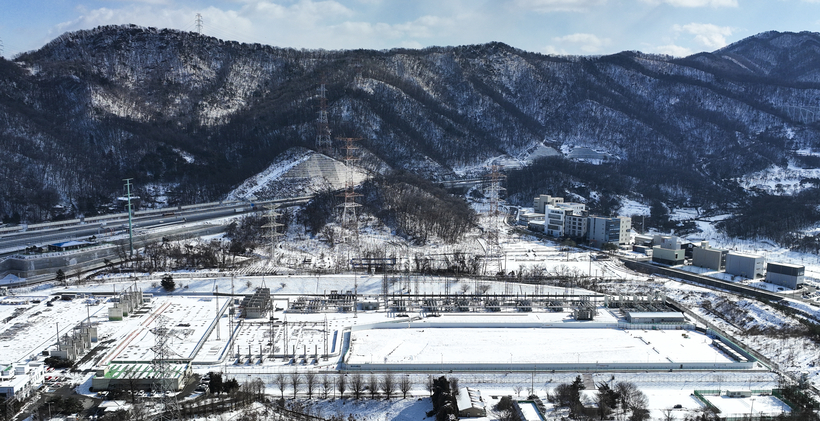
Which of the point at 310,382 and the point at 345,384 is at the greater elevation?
the point at 310,382

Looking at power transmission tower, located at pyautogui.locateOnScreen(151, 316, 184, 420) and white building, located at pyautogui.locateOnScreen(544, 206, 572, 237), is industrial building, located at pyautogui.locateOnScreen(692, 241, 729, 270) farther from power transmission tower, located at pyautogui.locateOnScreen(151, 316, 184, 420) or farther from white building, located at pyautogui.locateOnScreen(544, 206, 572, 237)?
power transmission tower, located at pyautogui.locateOnScreen(151, 316, 184, 420)

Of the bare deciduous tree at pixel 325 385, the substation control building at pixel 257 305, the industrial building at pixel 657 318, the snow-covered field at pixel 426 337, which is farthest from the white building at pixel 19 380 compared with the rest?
the industrial building at pixel 657 318

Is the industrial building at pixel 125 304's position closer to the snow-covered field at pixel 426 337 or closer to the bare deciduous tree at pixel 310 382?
the snow-covered field at pixel 426 337

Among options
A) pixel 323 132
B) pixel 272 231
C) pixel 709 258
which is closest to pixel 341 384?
pixel 272 231

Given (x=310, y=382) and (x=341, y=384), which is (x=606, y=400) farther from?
(x=310, y=382)

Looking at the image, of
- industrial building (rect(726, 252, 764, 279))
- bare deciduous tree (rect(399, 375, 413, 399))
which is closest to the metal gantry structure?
bare deciduous tree (rect(399, 375, 413, 399))

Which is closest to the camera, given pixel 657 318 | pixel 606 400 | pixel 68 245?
pixel 606 400

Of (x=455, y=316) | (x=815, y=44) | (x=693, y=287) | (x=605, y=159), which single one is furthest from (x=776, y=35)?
(x=455, y=316)
